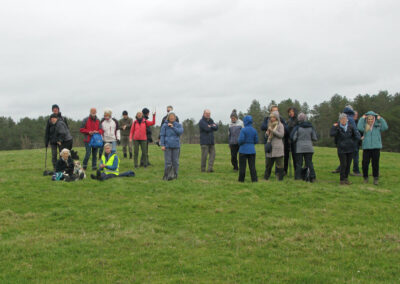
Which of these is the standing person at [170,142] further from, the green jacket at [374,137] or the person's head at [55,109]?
the green jacket at [374,137]

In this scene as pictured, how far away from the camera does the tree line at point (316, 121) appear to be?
68412 millimetres

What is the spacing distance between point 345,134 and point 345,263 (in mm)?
7559

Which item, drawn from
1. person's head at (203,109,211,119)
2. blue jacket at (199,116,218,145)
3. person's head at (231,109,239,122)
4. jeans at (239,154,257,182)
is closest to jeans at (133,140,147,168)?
blue jacket at (199,116,218,145)

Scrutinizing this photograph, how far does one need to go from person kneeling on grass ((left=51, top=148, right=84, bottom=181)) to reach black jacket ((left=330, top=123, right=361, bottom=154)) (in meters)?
9.48

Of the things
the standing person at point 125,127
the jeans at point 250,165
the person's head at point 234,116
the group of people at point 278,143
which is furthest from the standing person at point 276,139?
the standing person at point 125,127

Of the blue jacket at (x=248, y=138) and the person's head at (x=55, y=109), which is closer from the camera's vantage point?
the blue jacket at (x=248, y=138)

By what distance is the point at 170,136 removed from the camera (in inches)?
507

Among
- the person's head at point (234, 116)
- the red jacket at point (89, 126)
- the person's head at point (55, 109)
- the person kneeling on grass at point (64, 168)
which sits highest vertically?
the person's head at point (55, 109)

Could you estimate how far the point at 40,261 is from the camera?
6070 millimetres

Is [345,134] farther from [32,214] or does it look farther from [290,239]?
[32,214]

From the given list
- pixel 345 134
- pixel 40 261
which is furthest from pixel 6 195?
pixel 345 134

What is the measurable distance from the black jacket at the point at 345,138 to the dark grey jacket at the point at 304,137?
0.73m

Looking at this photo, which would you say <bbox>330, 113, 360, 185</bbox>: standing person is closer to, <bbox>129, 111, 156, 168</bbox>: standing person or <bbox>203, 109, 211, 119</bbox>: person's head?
<bbox>203, 109, 211, 119</bbox>: person's head

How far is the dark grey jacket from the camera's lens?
41.0 ft
